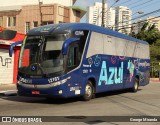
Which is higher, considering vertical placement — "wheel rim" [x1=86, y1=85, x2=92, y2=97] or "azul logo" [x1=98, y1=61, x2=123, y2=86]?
"azul logo" [x1=98, y1=61, x2=123, y2=86]

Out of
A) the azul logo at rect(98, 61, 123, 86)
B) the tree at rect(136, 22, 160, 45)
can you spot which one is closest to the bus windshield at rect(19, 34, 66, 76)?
the azul logo at rect(98, 61, 123, 86)

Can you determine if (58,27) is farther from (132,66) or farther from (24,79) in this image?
(132,66)

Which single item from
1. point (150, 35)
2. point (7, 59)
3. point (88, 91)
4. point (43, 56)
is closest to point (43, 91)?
point (43, 56)

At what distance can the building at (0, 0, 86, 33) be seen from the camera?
43.2m

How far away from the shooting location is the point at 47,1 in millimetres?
50500

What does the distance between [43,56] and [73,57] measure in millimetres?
1246

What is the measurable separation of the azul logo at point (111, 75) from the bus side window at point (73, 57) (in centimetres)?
268

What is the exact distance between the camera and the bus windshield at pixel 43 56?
15.4m

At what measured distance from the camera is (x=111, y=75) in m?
20.0

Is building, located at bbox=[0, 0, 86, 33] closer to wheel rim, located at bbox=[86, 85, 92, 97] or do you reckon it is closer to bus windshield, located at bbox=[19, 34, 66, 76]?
wheel rim, located at bbox=[86, 85, 92, 97]

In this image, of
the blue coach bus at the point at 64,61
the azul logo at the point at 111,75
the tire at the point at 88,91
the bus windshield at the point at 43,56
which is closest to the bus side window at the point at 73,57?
the blue coach bus at the point at 64,61

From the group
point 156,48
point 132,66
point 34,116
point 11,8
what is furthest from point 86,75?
point 156,48

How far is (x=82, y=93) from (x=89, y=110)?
2853 mm

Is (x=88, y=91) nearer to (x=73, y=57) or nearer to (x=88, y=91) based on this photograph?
(x=88, y=91)
